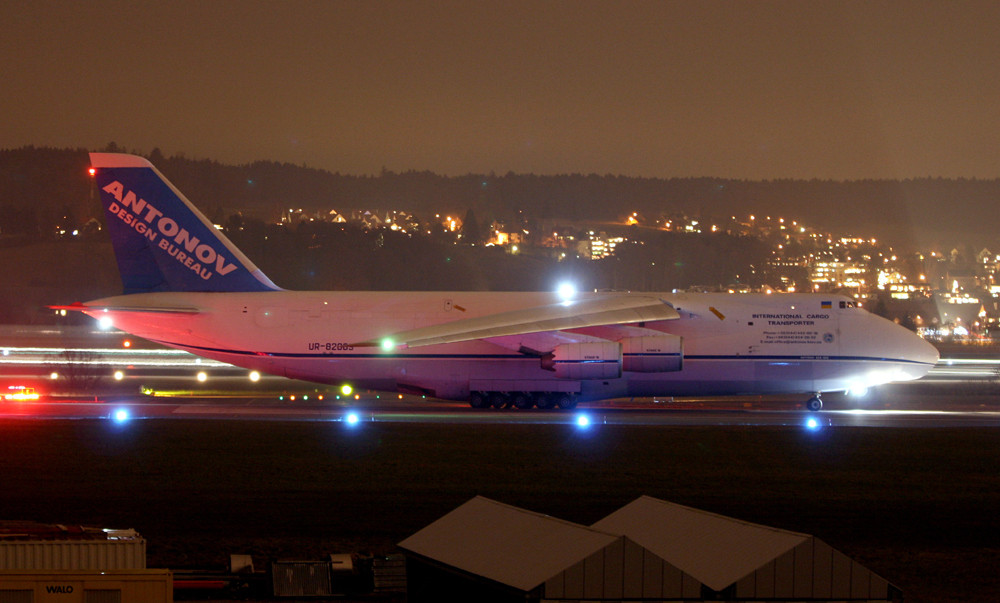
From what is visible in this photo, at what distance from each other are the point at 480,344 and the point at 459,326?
106 cm

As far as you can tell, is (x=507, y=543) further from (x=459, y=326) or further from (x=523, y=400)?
(x=523, y=400)

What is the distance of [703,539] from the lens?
995 centimetres

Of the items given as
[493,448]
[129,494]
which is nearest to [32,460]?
[129,494]

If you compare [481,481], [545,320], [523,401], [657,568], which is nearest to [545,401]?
[523,401]

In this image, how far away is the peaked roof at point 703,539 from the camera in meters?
9.27

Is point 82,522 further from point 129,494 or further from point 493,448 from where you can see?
point 493,448

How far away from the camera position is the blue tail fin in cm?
3158

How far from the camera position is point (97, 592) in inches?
381

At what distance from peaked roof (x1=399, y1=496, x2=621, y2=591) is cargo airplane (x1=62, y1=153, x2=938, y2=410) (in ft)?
63.9

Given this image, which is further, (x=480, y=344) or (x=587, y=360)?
(x=480, y=344)

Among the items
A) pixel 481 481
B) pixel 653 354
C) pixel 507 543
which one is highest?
pixel 653 354

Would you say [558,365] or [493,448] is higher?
[558,365]

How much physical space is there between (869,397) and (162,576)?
33303mm

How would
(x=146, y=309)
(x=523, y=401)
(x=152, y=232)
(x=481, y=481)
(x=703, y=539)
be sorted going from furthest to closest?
(x=523, y=401), (x=152, y=232), (x=146, y=309), (x=481, y=481), (x=703, y=539)
